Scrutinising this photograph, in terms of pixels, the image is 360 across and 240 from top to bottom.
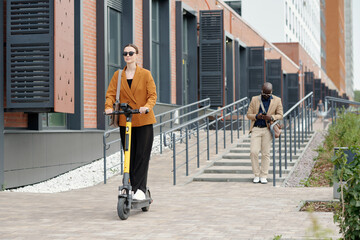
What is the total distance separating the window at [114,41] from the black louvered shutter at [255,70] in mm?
14028

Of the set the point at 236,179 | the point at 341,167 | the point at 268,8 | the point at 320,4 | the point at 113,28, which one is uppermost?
the point at 320,4

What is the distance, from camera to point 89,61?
14.1 meters

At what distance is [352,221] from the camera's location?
4547 millimetres

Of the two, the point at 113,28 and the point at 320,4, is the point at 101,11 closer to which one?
the point at 113,28

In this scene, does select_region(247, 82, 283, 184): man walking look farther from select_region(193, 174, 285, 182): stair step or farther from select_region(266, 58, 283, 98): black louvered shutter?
select_region(266, 58, 283, 98): black louvered shutter

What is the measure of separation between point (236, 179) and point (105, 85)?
14.2ft

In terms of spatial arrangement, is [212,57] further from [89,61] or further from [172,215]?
[172,215]

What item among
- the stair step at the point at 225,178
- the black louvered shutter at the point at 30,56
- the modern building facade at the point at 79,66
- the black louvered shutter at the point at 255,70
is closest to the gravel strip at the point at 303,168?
the stair step at the point at 225,178

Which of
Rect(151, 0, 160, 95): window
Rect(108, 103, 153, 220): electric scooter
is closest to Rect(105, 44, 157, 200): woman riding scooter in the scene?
Rect(108, 103, 153, 220): electric scooter

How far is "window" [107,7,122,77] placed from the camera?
1555cm

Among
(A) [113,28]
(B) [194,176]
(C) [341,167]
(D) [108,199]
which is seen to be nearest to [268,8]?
(A) [113,28]

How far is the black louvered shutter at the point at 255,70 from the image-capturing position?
96.7 ft

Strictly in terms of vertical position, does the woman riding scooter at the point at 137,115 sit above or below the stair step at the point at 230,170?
above

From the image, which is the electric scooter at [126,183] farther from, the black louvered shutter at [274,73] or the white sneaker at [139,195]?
the black louvered shutter at [274,73]
